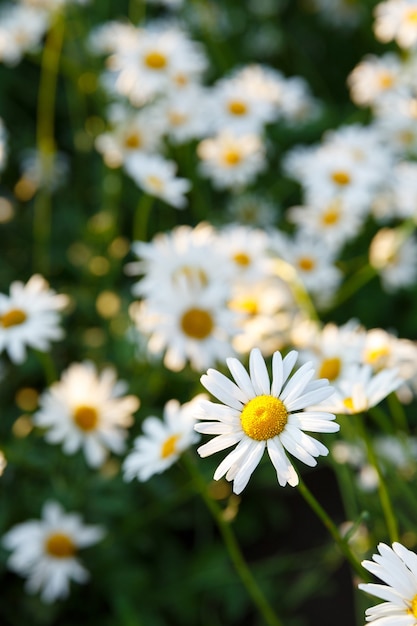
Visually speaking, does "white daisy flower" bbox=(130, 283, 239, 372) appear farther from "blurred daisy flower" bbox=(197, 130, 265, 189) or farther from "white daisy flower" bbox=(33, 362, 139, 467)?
"blurred daisy flower" bbox=(197, 130, 265, 189)

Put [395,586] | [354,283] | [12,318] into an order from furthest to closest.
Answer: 1. [354,283]
2. [12,318]
3. [395,586]

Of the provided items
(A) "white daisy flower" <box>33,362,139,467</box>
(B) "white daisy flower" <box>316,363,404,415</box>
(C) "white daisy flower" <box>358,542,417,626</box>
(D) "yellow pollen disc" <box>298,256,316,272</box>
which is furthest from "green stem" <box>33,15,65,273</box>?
(C) "white daisy flower" <box>358,542,417,626</box>

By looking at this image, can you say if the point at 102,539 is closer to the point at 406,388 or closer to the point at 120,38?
the point at 406,388

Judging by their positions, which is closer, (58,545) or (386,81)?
(58,545)

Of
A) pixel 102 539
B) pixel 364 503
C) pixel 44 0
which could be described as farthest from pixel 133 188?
pixel 364 503

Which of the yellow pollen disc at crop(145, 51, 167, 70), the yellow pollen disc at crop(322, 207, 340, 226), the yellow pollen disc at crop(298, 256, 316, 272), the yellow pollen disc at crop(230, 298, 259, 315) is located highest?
the yellow pollen disc at crop(145, 51, 167, 70)

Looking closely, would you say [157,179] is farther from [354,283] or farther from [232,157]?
[354,283]

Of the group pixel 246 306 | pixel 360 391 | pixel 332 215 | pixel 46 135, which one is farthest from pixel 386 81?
pixel 360 391
